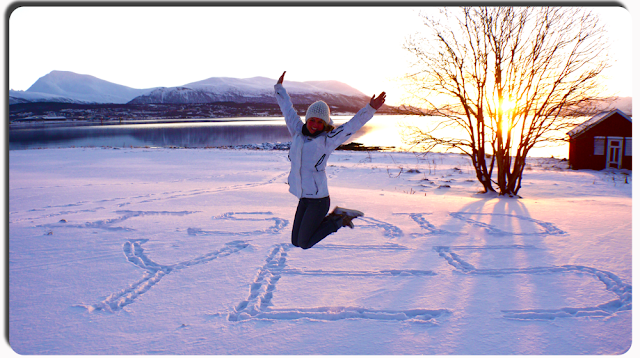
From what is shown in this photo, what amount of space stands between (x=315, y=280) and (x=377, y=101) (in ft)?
6.23

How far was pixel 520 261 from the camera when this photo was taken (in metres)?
4.28

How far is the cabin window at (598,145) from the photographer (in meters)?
20.9

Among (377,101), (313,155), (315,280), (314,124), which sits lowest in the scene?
(315,280)

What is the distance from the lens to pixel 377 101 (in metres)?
3.57

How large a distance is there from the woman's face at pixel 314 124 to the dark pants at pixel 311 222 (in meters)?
0.75

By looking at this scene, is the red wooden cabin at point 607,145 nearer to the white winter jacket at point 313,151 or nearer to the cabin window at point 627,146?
the cabin window at point 627,146

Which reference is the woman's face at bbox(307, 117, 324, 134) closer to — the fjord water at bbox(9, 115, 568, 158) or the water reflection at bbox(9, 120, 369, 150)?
the fjord water at bbox(9, 115, 568, 158)

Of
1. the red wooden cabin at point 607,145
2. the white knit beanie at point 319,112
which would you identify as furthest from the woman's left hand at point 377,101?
the red wooden cabin at point 607,145

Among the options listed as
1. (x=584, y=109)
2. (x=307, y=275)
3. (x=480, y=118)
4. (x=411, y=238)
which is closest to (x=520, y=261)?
(x=411, y=238)

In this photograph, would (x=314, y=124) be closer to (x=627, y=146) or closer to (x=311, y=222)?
(x=311, y=222)

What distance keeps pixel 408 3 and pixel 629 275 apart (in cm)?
369

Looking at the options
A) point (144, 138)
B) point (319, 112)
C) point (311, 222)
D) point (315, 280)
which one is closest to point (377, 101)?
point (319, 112)

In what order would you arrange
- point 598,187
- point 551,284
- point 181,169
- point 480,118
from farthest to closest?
point 181,169 < point 598,187 < point 480,118 < point 551,284

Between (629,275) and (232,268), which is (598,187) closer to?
(629,275)
